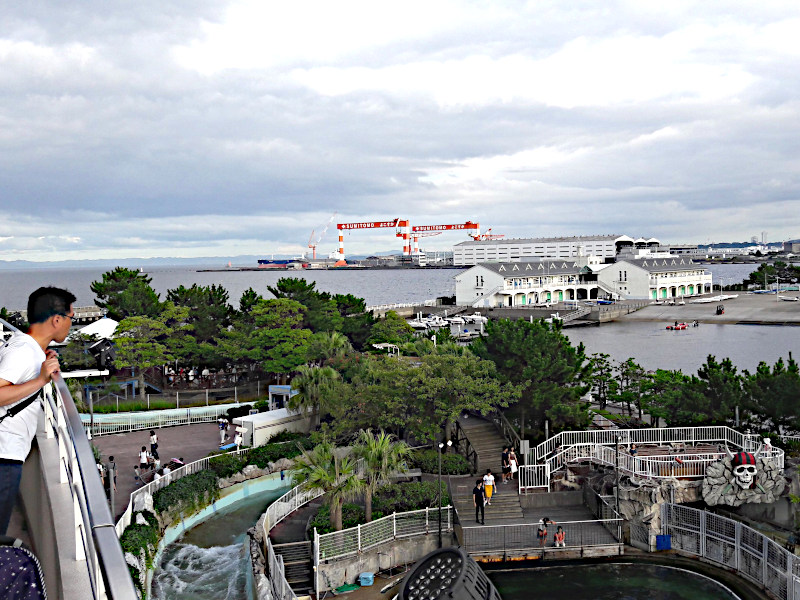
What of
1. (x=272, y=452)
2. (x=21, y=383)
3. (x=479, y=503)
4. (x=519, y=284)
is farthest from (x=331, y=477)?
(x=519, y=284)

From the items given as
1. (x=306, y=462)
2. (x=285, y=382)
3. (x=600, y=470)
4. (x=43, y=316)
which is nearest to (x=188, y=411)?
(x=285, y=382)

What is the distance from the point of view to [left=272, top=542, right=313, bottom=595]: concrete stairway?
59.1 feet

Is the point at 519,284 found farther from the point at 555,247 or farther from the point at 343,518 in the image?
the point at 555,247

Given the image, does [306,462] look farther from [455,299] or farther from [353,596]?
[455,299]

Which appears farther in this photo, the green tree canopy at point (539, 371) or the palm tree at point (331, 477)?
the green tree canopy at point (539, 371)

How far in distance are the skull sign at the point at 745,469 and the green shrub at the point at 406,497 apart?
909cm

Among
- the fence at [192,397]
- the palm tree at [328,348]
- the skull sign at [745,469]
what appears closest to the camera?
the skull sign at [745,469]

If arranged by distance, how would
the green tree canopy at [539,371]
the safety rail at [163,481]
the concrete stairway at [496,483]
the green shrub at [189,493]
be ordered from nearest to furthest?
the safety rail at [163,481], the green shrub at [189,493], the concrete stairway at [496,483], the green tree canopy at [539,371]

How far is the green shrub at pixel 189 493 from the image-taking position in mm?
21016

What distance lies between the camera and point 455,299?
104 m

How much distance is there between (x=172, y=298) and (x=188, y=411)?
21.4m

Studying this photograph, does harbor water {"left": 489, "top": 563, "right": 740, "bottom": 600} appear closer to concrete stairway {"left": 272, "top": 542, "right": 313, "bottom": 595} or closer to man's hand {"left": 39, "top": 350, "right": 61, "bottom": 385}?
concrete stairway {"left": 272, "top": 542, "right": 313, "bottom": 595}

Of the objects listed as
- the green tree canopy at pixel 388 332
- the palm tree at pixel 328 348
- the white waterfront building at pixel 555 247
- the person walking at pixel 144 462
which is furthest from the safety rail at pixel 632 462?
the white waterfront building at pixel 555 247

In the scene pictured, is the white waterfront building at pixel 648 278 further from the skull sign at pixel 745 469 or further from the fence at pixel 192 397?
the skull sign at pixel 745 469
